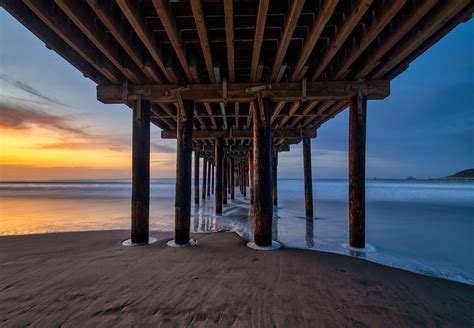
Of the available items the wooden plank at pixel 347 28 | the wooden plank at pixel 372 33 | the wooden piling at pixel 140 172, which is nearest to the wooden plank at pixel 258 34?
the wooden plank at pixel 347 28

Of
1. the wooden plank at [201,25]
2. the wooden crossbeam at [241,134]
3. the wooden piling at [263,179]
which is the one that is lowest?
the wooden piling at [263,179]

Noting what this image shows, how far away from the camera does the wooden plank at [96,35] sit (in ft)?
9.75

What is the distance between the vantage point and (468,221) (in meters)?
10.8

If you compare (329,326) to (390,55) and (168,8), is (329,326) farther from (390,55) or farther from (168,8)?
(390,55)

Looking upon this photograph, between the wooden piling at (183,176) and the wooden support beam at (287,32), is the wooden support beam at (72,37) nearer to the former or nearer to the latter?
the wooden piling at (183,176)

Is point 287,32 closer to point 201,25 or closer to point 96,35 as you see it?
point 201,25

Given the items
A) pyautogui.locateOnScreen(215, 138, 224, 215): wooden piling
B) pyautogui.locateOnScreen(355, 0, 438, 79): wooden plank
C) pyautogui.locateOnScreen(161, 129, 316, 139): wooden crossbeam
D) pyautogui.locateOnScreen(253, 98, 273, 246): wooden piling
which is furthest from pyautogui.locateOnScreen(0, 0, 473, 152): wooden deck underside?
pyautogui.locateOnScreen(215, 138, 224, 215): wooden piling

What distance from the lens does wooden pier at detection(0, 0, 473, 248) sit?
123 inches

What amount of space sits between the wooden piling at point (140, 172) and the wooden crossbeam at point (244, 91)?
1.14 feet

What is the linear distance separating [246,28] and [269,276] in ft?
12.3

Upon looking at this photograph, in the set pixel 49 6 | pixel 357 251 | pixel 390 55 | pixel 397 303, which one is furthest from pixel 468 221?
pixel 49 6

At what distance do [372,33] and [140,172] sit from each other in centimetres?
494

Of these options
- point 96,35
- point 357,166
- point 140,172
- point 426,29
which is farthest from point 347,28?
point 140,172

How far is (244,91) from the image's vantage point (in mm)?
5164
